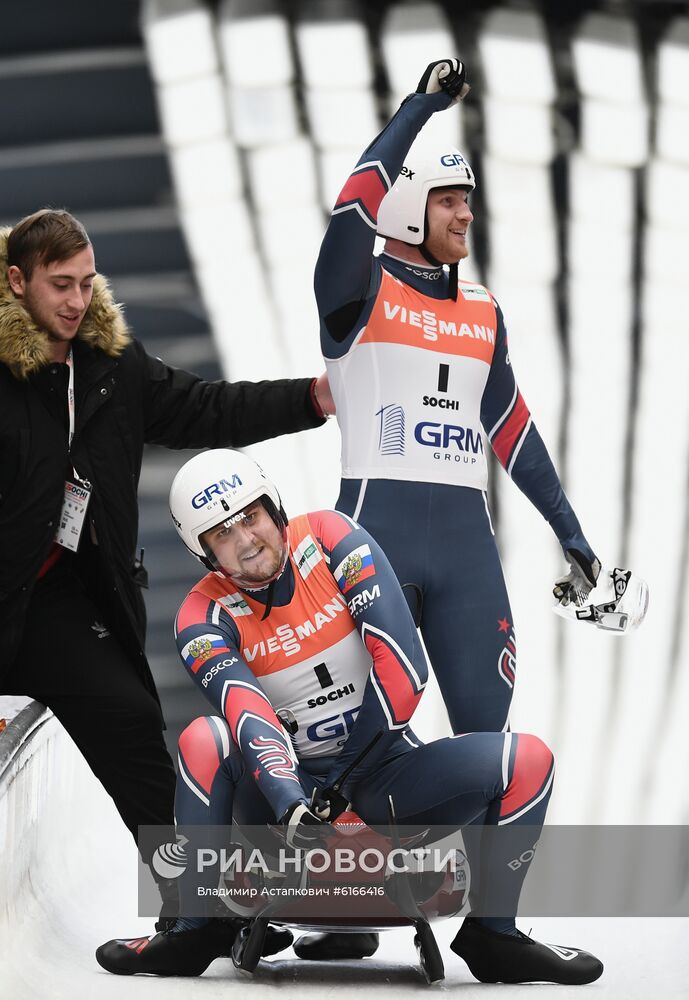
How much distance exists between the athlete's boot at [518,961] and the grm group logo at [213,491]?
4.16 ft

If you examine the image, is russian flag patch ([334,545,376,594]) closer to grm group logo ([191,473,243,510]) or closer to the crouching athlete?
the crouching athlete

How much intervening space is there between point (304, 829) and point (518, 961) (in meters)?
0.75

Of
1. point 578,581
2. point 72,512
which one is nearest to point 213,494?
point 72,512

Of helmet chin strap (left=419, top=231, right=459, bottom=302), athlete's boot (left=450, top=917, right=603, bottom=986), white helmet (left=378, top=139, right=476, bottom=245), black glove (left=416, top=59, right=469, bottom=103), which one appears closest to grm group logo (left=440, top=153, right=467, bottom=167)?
white helmet (left=378, top=139, right=476, bottom=245)

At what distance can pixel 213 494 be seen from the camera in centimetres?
394

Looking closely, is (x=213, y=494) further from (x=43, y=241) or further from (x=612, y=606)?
(x=612, y=606)

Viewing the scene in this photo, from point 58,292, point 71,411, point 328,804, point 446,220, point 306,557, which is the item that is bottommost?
point 328,804

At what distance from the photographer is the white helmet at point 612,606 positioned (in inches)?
179

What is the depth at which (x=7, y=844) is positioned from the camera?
4.30 m

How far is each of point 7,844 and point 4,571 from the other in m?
0.77

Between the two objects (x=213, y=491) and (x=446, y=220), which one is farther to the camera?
(x=446, y=220)

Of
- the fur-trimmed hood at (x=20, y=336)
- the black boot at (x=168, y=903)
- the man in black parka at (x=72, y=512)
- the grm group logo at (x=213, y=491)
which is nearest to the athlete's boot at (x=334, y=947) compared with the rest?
the black boot at (x=168, y=903)

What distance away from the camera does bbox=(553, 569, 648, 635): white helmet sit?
4.55 metres

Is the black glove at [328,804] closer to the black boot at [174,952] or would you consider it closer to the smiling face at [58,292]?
the black boot at [174,952]
